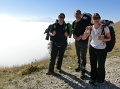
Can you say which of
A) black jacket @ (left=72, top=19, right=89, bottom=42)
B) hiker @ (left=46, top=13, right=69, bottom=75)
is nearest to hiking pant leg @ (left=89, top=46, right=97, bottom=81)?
black jacket @ (left=72, top=19, right=89, bottom=42)

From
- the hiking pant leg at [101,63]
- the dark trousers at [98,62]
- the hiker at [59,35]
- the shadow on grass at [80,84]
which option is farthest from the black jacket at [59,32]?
the hiking pant leg at [101,63]

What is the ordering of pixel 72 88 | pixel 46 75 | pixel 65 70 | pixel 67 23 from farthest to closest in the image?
pixel 65 70 → pixel 46 75 → pixel 67 23 → pixel 72 88

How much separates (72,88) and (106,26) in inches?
124

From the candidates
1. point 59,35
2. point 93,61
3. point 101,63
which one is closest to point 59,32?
point 59,35

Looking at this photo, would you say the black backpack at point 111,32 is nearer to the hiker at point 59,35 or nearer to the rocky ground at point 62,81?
the rocky ground at point 62,81

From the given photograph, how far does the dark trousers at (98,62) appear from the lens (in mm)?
9234

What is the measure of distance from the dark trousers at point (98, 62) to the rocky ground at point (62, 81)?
441 millimetres

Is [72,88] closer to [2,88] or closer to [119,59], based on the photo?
[2,88]

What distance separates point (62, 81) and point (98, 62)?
7.74 ft

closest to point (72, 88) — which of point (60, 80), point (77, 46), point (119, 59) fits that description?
point (60, 80)

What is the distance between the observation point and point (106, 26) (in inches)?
347

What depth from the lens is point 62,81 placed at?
435 inches

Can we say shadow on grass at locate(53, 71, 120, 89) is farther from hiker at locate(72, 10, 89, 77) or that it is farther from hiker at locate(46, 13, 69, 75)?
hiker at locate(46, 13, 69, 75)

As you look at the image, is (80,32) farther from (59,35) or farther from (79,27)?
(59,35)
